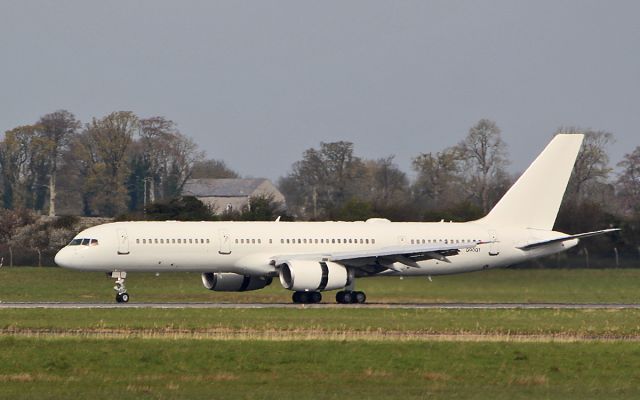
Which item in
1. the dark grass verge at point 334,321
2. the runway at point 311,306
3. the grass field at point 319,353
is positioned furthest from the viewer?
the runway at point 311,306

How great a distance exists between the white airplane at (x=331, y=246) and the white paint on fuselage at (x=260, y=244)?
0.13ft

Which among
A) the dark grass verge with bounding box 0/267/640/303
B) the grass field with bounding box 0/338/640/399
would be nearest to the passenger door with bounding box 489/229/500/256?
the dark grass verge with bounding box 0/267/640/303

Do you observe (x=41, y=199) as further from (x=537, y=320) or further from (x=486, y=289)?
(x=537, y=320)

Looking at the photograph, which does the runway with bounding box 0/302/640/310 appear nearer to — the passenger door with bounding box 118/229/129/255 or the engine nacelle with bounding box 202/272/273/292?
the passenger door with bounding box 118/229/129/255

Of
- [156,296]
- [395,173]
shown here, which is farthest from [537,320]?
[395,173]

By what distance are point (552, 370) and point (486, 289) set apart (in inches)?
1155

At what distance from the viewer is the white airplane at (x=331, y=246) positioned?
166 ft

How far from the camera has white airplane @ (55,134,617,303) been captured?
1994 inches

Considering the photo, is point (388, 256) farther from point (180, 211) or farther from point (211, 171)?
point (211, 171)

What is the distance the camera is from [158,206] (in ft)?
274

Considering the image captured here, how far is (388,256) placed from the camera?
51.8m

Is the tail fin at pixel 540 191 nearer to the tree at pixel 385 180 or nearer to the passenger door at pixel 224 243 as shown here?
the passenger door at pixel 224 243

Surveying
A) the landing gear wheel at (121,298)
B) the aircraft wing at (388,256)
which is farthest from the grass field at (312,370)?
the aircraft wing at (388,256)

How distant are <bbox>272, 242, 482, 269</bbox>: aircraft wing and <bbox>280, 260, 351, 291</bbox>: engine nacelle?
0.74m
